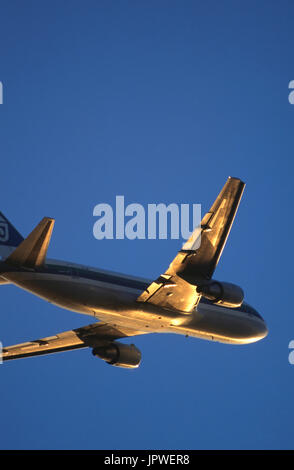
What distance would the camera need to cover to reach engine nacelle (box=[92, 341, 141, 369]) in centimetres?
4678

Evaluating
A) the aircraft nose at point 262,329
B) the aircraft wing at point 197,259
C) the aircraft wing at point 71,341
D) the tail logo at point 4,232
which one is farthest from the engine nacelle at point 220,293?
the tail logo at point 4,232

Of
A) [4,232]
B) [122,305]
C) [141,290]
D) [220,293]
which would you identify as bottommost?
[122,305]

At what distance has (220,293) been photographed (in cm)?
4156

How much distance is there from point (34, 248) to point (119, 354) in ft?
34.7

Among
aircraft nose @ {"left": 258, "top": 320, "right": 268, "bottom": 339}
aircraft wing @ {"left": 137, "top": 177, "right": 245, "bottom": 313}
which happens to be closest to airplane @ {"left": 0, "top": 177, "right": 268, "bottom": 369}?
aircraft wing @ {"left": 137, "top": 177, "right": 245, "bottom": 313}

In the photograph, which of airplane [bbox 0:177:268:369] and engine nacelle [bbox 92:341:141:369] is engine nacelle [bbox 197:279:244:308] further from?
engine nacelle [bbox 92:341:141:369]

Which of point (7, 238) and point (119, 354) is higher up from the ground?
point (7, 238)

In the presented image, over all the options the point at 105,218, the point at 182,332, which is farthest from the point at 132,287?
the point at 105,218

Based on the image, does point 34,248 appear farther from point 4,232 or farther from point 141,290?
point 141,290

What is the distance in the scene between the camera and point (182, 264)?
40531 mm

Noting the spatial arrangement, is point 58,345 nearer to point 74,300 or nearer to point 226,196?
point 74,300

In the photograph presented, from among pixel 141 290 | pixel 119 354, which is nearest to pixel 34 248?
pixel 141 290

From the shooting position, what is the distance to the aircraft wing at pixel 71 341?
47562mm

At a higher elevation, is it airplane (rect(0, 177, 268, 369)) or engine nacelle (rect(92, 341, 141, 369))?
airplane (rect(0, 177, 268, 369))
